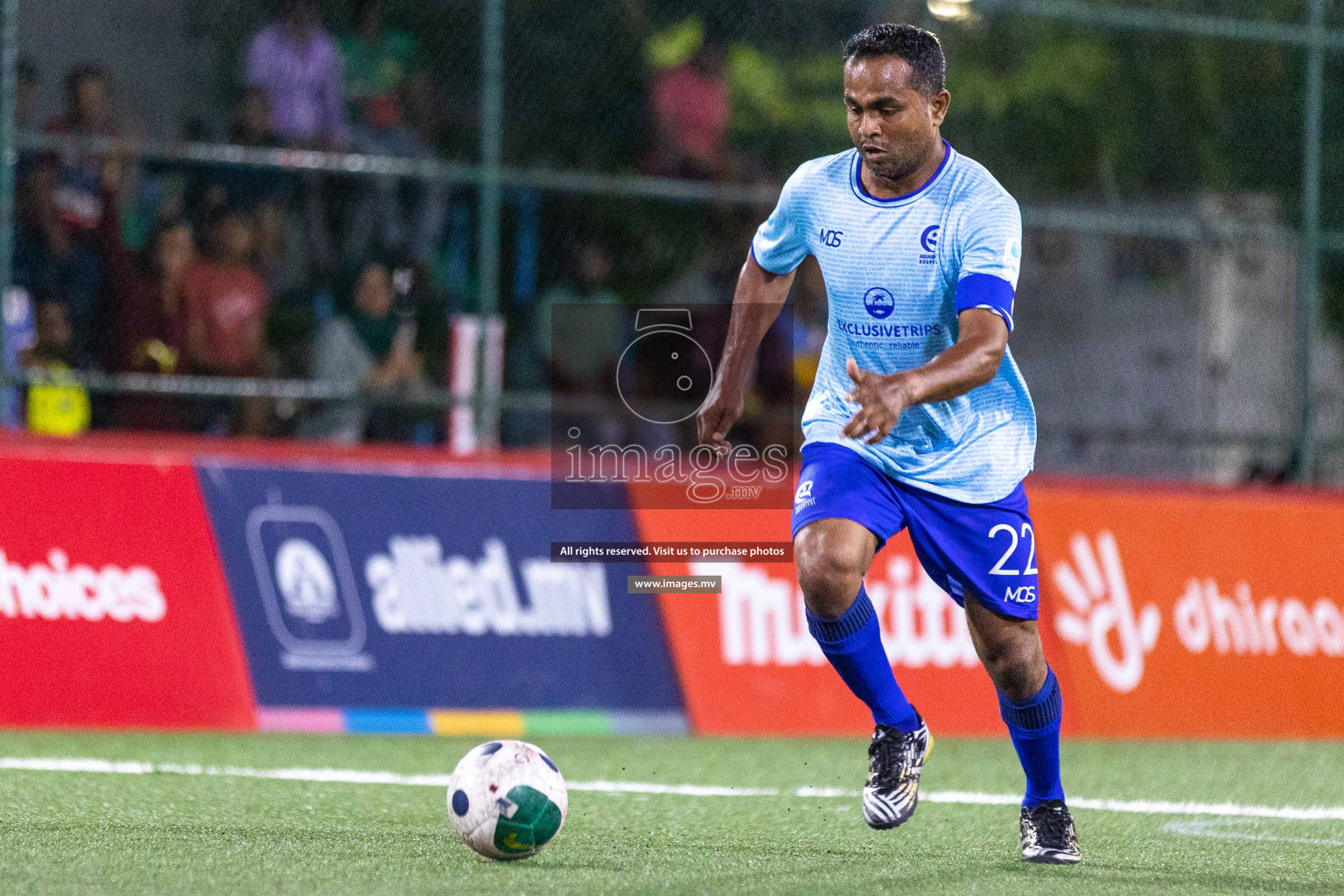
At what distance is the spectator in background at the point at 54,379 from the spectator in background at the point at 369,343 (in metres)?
1.31

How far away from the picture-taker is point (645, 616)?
30.1ft

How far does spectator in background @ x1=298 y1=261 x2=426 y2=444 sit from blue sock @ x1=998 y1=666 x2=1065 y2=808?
529 cm

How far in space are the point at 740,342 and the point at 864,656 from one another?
3.39ft

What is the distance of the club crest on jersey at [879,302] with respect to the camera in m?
5.39

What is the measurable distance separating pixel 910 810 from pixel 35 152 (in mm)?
6157

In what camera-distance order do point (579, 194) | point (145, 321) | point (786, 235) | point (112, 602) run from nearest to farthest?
point (786, 235) < point (112, 602) < point (145, 321) < point (579, 194)

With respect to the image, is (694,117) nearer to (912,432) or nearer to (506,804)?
(912,432)

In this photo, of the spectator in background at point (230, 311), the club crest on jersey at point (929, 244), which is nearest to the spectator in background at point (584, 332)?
the spectator in background at point (230, 311)

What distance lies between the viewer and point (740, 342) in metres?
5.81

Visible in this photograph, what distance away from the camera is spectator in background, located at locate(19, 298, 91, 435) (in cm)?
948

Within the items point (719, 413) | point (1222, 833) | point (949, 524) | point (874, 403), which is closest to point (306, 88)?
point (719, 413)

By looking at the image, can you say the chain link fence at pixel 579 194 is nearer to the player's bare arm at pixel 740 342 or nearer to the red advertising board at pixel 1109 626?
the red advertising board at pixel 1109 626

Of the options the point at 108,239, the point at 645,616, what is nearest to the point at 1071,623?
the point at 645,616

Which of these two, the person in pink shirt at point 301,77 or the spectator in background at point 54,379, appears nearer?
the spectator in background at point 54,379
